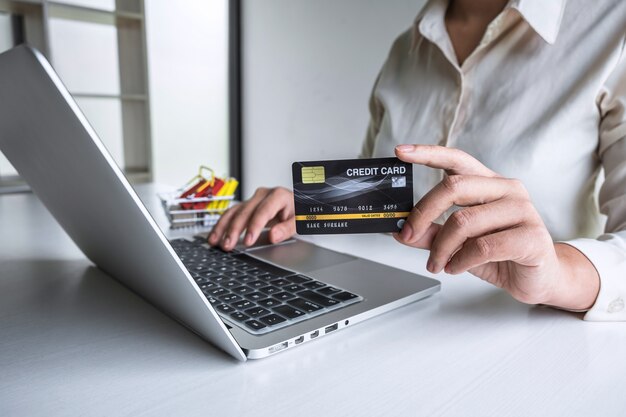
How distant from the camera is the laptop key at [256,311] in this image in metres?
0.46

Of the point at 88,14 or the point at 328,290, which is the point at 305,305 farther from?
the point at 88,14

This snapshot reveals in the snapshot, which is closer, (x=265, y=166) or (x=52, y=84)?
(x=52, y=84)

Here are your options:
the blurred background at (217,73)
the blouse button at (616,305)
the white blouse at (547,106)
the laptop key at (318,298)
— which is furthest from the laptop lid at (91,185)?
the blurred background at (217,73)

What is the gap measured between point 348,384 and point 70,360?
0.25m

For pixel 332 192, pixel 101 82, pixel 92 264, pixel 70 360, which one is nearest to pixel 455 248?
pixel 332 192

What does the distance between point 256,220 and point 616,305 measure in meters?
0.50

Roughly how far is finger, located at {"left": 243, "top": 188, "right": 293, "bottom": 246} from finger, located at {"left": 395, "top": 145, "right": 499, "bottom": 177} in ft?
1.13

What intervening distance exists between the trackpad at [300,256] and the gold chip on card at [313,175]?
20cm

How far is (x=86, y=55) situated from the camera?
10.2 ft

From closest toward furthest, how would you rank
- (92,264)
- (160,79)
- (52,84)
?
(52,84), (92,264), (160,79)

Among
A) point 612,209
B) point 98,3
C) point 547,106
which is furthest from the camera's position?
point 98,3

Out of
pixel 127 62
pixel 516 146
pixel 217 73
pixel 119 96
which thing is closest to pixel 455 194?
pixel 516 146

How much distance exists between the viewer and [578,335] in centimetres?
48

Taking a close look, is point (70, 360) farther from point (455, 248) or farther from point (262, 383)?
point (455, 248)
